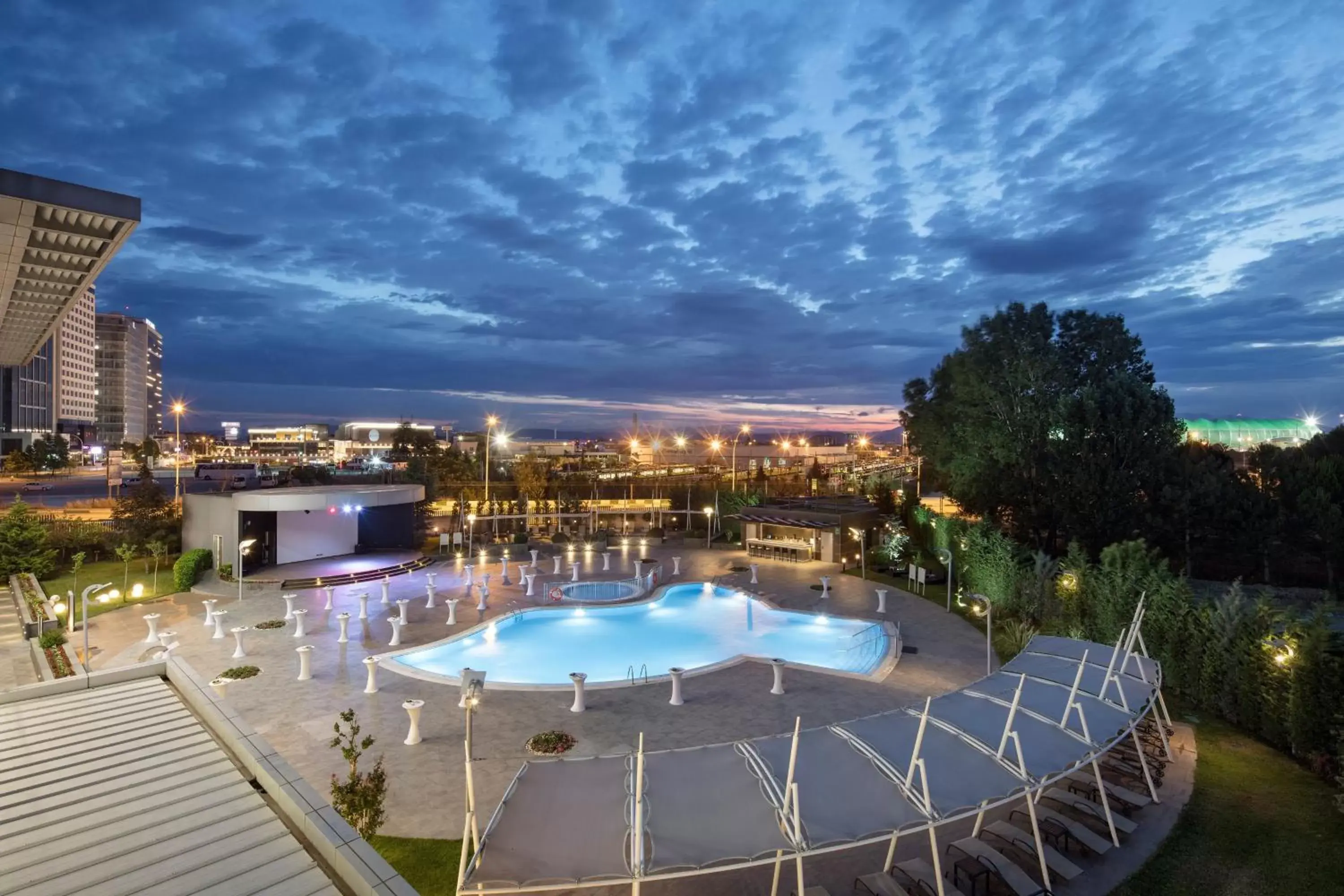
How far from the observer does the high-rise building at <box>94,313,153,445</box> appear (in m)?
142

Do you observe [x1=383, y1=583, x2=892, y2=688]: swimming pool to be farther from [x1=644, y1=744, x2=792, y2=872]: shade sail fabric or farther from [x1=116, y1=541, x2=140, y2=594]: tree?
[x1=116, y1=541, x2=140, y2=594]: tree

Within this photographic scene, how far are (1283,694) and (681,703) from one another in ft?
33.6

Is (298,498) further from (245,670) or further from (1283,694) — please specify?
(1283,694)

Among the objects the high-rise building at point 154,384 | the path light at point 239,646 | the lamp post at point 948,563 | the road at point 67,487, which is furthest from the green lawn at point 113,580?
the high-rise building at point 154,384

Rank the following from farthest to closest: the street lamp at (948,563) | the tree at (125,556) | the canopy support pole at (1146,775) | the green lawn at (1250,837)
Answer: the tree at (125,556), the street lamp at (948,563), the canopy support pole at (1146,775), the green lawn at (1250,837)

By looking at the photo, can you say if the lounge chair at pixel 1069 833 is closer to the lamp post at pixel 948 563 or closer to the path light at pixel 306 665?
the lamp post at pixel 948 563

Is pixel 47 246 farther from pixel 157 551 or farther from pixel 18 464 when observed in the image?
pixel 18 464

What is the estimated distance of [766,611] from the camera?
20.9m

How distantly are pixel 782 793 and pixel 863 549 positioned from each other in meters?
20.0

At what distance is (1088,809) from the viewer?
842 centimetres

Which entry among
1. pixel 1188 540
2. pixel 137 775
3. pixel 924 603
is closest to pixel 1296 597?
pixel 1188 540

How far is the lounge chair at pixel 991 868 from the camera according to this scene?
6.96 meters

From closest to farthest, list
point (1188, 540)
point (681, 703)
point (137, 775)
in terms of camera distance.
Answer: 1. point (137, 775)
2. point (681, 703)
3. point (1188, 540)

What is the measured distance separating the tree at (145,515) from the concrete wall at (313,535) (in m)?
3.72
